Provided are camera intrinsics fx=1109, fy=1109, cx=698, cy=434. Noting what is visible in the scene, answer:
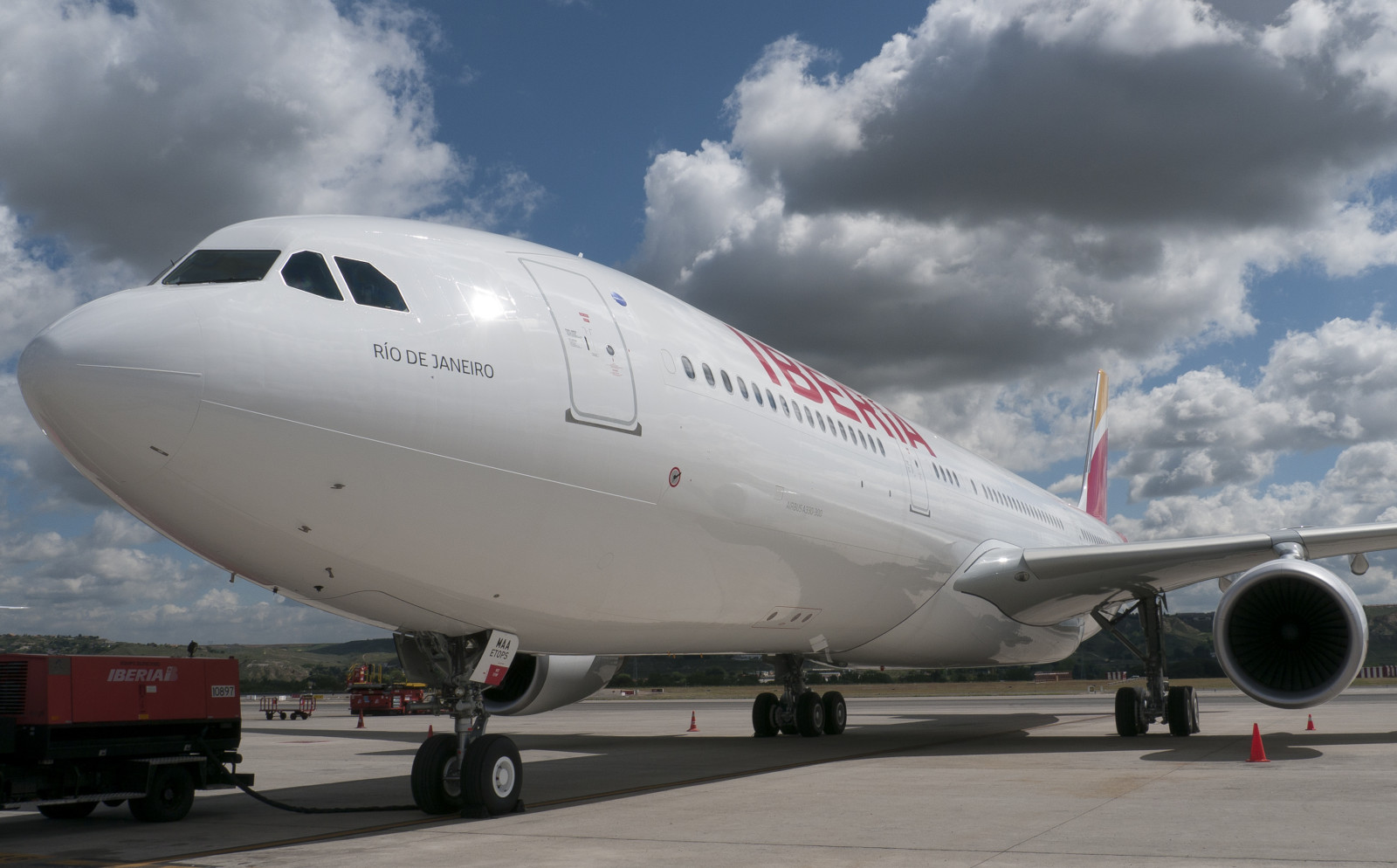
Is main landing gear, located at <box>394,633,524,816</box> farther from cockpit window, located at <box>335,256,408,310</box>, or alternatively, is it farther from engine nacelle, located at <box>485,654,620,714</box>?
engine nacelle, located at <box>485,654,620,714</box>

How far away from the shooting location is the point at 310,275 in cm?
645

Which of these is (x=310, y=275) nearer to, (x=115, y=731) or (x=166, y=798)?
(x=115, y=731)

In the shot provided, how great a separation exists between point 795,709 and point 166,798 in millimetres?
9413

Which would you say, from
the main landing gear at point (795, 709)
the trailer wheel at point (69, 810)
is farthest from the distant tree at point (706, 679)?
the trailer wheel at point (69, 810)

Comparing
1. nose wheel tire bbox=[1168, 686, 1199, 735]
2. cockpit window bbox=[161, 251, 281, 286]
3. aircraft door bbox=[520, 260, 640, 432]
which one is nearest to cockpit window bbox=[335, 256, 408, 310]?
cockpit window bbox=[161, 251, 281, 286]

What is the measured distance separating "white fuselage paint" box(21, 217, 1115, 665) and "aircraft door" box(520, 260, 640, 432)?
0.8 inches

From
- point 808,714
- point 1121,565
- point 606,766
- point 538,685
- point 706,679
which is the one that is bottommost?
point 706,679

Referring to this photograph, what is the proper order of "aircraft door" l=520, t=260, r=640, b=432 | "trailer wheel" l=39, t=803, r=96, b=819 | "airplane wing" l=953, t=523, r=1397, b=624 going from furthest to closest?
"airplane wing" l=953, t=523, r=1397, b=624 → "trailer wheel" l=39, t=803, r=96, b=819 → "aircraft door" l=520, t=260, r=640, b=432

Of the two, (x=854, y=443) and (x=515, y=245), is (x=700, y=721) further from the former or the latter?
(x=515, y=245)

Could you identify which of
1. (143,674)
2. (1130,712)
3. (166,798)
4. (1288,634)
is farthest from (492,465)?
(1130,712)

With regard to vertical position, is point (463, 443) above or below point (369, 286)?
below

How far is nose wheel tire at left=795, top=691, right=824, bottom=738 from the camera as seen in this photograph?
629 inches

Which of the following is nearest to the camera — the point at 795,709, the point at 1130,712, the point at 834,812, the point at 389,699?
the point at 834,812

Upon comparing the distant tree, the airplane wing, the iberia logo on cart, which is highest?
the airplane wing
